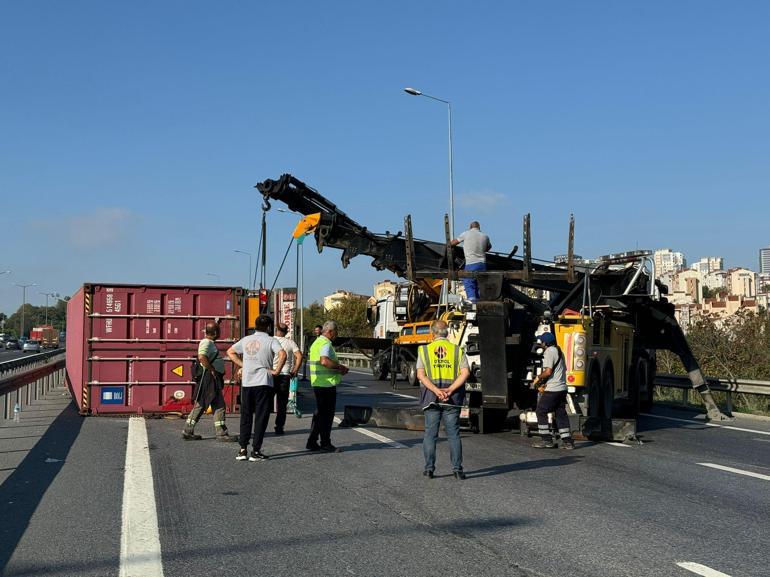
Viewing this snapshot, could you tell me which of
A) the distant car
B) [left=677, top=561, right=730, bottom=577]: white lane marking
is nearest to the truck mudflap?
[left=677, top=561, right=730, bottom=577]: white lane marking

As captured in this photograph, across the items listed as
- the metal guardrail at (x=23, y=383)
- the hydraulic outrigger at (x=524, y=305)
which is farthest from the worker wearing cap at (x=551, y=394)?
the metal guardrail at (x=23, y=383)

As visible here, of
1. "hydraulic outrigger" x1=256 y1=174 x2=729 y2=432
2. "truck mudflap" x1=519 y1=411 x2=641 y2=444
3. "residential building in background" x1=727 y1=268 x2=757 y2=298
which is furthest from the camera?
"residential building in background" x1=727 y1=268 x2=757 y2=298

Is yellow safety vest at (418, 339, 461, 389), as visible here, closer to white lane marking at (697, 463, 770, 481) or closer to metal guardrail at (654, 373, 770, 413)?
white lane marking at (697, 463, 770, 481)

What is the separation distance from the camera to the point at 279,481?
29.9 ft

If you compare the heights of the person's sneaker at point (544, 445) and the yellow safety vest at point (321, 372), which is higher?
the yellow safety vest at point (321, 372)

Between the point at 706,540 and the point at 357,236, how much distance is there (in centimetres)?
1053

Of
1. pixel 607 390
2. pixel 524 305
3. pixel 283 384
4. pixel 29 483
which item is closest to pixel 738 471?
pixel 607 390

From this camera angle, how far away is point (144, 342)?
15938mm

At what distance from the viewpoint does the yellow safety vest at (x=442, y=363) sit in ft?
31.3

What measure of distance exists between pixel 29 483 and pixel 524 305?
26.3 ft

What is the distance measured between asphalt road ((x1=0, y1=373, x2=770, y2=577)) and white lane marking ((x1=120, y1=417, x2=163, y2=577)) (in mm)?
93

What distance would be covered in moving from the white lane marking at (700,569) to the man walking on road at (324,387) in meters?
6.15

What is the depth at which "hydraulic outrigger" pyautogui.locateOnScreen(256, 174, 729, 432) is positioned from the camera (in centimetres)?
1295

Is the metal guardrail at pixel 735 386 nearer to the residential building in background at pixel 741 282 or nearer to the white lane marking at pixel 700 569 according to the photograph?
the white lane marking at pixel 700 569
